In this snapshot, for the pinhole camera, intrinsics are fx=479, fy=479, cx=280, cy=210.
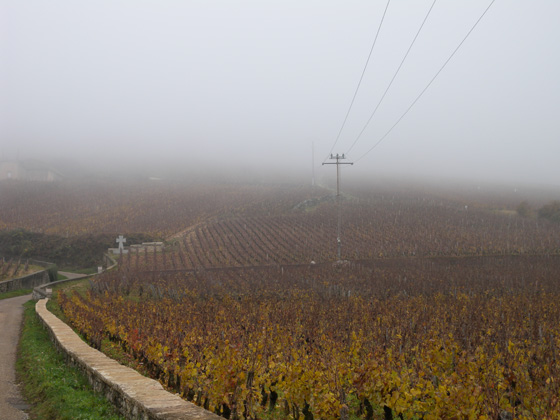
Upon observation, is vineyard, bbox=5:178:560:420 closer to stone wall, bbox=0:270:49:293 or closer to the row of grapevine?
the row of grapevine

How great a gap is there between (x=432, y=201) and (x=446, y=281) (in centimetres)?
5660

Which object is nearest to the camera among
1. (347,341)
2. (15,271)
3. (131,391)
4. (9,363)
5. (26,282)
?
(131,391)

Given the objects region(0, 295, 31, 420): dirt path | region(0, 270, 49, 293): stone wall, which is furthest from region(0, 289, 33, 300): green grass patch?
region(0, 295, 31, 420): dirt path

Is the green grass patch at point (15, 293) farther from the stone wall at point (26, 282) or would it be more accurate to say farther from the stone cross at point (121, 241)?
the stone cross at point (121, 241)

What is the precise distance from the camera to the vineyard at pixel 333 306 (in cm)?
802

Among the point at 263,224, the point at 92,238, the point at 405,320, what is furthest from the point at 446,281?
the point at 92,238

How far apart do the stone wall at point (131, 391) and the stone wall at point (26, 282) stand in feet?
73.5

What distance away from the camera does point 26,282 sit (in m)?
32.7

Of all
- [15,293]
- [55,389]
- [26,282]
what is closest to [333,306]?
[55,389]

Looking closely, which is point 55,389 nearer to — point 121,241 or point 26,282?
point 26,282

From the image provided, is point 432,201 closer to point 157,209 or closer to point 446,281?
point 157,209

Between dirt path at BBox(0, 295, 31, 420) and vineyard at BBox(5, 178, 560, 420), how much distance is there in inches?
76.9

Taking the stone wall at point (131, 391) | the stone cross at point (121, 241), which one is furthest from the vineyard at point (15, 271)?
the stone wall at point (131, 391)

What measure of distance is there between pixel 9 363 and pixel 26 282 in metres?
23.8
